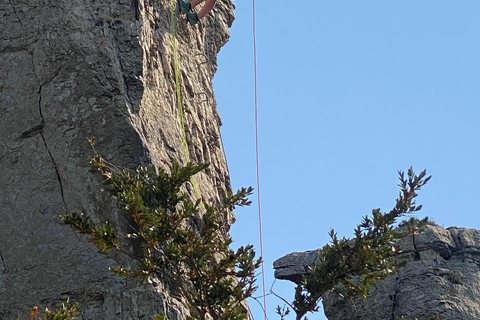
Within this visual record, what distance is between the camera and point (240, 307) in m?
11.0

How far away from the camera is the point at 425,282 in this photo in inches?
671

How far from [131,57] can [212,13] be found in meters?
3.91

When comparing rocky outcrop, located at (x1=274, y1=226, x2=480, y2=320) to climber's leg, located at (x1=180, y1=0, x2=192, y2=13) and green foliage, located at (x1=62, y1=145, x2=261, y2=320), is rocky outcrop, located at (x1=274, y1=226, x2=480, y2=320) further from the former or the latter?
green foliage, located at (x1=62, y1=145, x2=261, y2=320)

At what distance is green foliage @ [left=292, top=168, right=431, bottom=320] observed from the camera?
11.8 meters

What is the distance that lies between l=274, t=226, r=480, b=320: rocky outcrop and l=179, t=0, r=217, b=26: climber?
4.30 meters

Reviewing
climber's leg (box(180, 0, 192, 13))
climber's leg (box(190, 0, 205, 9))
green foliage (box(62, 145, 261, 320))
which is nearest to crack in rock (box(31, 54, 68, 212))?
green foliage (box(62, 145, 261, 320))

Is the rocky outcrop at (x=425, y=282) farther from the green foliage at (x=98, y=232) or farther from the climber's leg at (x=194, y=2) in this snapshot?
the green foliage at (x=98, y=232)

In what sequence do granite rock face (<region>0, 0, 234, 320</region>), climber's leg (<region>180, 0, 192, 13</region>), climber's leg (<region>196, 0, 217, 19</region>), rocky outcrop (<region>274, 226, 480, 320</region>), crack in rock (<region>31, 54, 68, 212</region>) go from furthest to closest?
rocky outcrop (<region>274, 226, 480, 320</region>) → climber's leg (<region>196, 0, 217, 19</region>) → climber's leg (<region>180, 0, 192, 13</region>) → crack in rock (<region>31, 54, 68, 212</region>) → granite rock face (<region>0, 0, 234, 320</region>)

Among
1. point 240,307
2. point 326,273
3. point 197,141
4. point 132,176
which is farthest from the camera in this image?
point 197,141

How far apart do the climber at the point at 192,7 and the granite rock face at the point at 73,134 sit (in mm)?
1098

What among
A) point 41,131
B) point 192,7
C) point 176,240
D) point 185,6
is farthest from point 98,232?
point 192,7

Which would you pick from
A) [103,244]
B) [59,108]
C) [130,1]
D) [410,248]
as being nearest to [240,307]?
[103,244]

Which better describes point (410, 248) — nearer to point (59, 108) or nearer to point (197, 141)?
point (197, 141)

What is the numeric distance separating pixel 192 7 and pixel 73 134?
12.8ft
